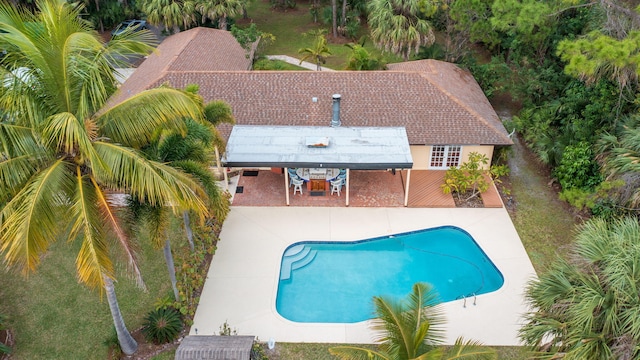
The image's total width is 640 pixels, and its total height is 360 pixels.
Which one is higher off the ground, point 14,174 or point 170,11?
point 14,174

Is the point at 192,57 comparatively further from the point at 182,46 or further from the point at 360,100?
the point at 360,100

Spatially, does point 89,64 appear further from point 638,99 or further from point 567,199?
point 638,99

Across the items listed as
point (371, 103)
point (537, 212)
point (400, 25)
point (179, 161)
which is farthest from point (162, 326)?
point (400, 25)

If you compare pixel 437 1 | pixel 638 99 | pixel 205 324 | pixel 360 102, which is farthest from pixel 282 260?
pixel 437 1

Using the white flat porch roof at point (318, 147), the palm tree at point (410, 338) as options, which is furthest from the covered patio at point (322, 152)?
the palm tree at point (410, 338)

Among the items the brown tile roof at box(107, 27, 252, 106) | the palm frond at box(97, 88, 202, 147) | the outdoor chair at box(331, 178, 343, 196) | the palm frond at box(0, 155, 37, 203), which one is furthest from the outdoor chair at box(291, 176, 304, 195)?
the palm frond at box(0, 155, 37, 203)

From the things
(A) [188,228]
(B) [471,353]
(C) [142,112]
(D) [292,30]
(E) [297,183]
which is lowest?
(E) [297,183]
